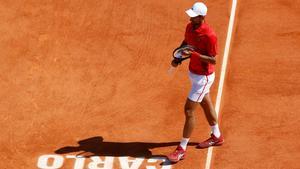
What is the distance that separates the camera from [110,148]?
1311cm

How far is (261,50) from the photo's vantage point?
15.7 m

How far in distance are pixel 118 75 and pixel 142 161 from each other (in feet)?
9.13

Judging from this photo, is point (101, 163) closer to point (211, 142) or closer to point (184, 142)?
point (184, 142)

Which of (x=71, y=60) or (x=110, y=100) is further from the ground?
(x=71, y=60)

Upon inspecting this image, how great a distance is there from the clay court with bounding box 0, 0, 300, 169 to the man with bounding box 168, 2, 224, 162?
58 cm

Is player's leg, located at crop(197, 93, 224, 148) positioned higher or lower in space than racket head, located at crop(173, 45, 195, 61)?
lower

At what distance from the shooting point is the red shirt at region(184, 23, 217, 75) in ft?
38.3

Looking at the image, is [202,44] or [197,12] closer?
[197,12]

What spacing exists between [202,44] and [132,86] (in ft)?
10.7

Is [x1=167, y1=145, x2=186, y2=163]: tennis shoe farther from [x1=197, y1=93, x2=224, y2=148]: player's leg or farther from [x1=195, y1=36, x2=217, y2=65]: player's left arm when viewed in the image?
[x1=195, y1=36, x2=217, y2=65]: player's left arm

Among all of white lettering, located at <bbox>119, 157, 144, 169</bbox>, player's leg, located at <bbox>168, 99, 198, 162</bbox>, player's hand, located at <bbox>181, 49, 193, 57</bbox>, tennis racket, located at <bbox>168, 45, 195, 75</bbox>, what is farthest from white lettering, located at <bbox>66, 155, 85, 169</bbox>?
player's hand, located at <bbox>181, 49, 193, 57</bbox>

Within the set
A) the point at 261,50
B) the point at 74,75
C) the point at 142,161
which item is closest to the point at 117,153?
the point at 142,161

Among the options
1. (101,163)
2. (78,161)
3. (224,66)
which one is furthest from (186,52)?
(224,66)

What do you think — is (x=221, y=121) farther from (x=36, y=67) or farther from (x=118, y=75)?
(x=36, y=67)
